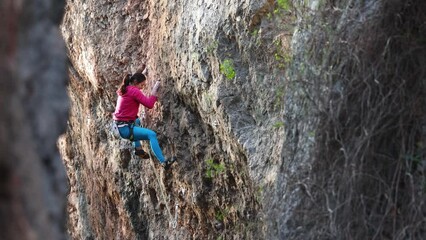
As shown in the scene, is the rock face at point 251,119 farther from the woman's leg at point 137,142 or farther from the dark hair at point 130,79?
the dark hair at point 130,79

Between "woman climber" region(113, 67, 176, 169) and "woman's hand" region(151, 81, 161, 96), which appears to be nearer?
"woman climber" region(113, 67, 176, 169)

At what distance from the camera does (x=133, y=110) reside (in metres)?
11.9

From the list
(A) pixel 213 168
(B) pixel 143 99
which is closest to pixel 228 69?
(A) pixel 213 168

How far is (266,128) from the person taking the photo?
1016cm

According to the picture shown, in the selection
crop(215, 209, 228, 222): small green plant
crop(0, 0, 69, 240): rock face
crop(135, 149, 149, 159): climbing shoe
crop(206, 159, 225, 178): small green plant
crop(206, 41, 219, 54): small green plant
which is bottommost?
crop(215, 209, 228, 222): small green plant

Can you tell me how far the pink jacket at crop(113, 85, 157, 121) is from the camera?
11836 millimetres

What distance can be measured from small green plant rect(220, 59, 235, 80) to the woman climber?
5.30ft

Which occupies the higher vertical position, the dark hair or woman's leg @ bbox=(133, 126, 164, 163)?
the dark hair

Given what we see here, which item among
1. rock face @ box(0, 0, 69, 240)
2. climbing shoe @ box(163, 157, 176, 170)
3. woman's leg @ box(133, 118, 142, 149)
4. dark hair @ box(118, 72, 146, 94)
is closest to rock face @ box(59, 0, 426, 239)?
climbing shoe @ box(163, 157, 176, 170)

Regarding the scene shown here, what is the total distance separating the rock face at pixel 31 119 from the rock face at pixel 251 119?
140 inches

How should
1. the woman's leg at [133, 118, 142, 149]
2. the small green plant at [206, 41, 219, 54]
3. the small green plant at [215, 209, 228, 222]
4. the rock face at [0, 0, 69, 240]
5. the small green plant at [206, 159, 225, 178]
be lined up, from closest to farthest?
the rock face at [0, 0, 69, 240], the small green plant at [206, 41, 219, 54], the small green plant at [206, 159, 225, 178], the small green plant at [215, 209, 228, 222], the woman's leg at [133, 118, 142, 149]

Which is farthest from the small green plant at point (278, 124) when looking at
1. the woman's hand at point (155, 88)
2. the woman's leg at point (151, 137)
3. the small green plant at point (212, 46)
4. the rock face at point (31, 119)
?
the rock face at point (31, 119)

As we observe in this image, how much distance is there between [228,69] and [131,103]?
1891 mm

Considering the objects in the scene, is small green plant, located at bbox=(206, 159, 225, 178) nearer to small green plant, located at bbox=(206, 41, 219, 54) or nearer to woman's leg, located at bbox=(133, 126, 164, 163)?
woman's leg, located at bbox=(133, 126, 164, 163)
